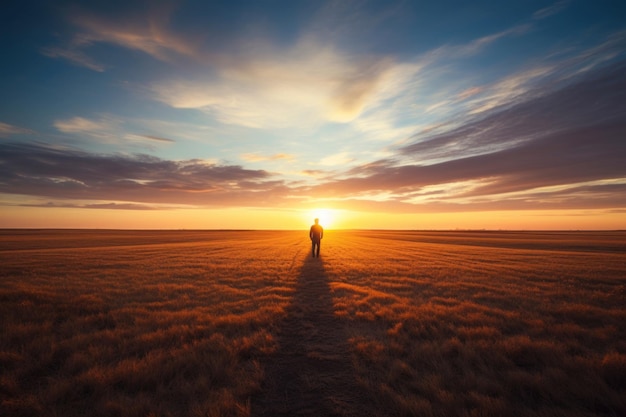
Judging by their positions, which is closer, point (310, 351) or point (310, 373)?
point (310, 373)

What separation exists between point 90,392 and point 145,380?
2.72ft

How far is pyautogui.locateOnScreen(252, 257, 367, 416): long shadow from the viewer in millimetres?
4296

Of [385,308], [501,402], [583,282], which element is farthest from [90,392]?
[583,282]

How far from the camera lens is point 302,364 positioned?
572cm

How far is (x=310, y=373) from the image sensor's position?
5336 mm

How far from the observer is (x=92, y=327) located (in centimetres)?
746

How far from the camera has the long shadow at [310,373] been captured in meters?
4.30

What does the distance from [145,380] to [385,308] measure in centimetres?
698

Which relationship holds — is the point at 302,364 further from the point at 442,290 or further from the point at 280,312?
the point at 442,290

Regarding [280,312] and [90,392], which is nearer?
[90,392]

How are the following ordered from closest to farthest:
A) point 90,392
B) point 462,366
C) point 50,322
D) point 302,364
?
point 90,392 < point 462,366 < point 302,364 < point 50,322

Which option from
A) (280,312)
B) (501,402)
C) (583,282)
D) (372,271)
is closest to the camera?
(501,402)

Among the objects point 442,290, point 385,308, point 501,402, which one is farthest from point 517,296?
point 501,402

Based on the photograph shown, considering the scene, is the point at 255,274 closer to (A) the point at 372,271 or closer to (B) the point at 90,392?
(A) the point at 372,271
